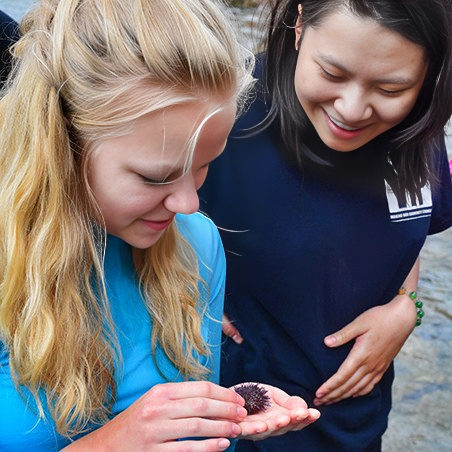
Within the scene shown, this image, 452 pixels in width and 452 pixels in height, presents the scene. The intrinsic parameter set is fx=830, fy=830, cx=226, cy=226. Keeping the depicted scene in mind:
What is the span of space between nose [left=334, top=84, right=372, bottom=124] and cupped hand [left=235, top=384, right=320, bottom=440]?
66 cm

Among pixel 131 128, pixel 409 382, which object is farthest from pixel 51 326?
pixel 409 382

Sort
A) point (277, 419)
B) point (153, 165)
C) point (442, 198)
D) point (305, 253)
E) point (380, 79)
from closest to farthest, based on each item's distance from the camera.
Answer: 1. point (153, 165)
2. point (277, 419)
3. point (380, 79)
4. point (305, 253)
5. point (442, 198)

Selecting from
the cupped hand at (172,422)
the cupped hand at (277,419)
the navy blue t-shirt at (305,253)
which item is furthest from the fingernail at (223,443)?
the navy blue t-shirt at (305,253)

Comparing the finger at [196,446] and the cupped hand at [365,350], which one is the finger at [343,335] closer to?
the cupped hand at [365,350]

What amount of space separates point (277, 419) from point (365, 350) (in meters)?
0.60

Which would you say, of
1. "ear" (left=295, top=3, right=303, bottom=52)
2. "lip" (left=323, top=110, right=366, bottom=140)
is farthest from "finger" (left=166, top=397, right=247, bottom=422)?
"ear" (left=295, top=3, right=303, bottom=52)

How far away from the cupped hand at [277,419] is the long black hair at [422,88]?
0.64 m

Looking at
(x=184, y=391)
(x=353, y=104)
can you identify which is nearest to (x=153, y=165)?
(x=184, y=391)

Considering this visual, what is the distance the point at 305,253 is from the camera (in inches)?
84.3

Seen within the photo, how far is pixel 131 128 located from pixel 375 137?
91 centimetres

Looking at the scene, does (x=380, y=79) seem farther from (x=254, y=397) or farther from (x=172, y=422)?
(x=172, y=422)

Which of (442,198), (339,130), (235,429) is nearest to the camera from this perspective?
(235,429)

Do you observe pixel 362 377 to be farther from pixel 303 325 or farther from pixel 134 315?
pixel 134 315

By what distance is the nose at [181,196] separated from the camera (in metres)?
1.54
